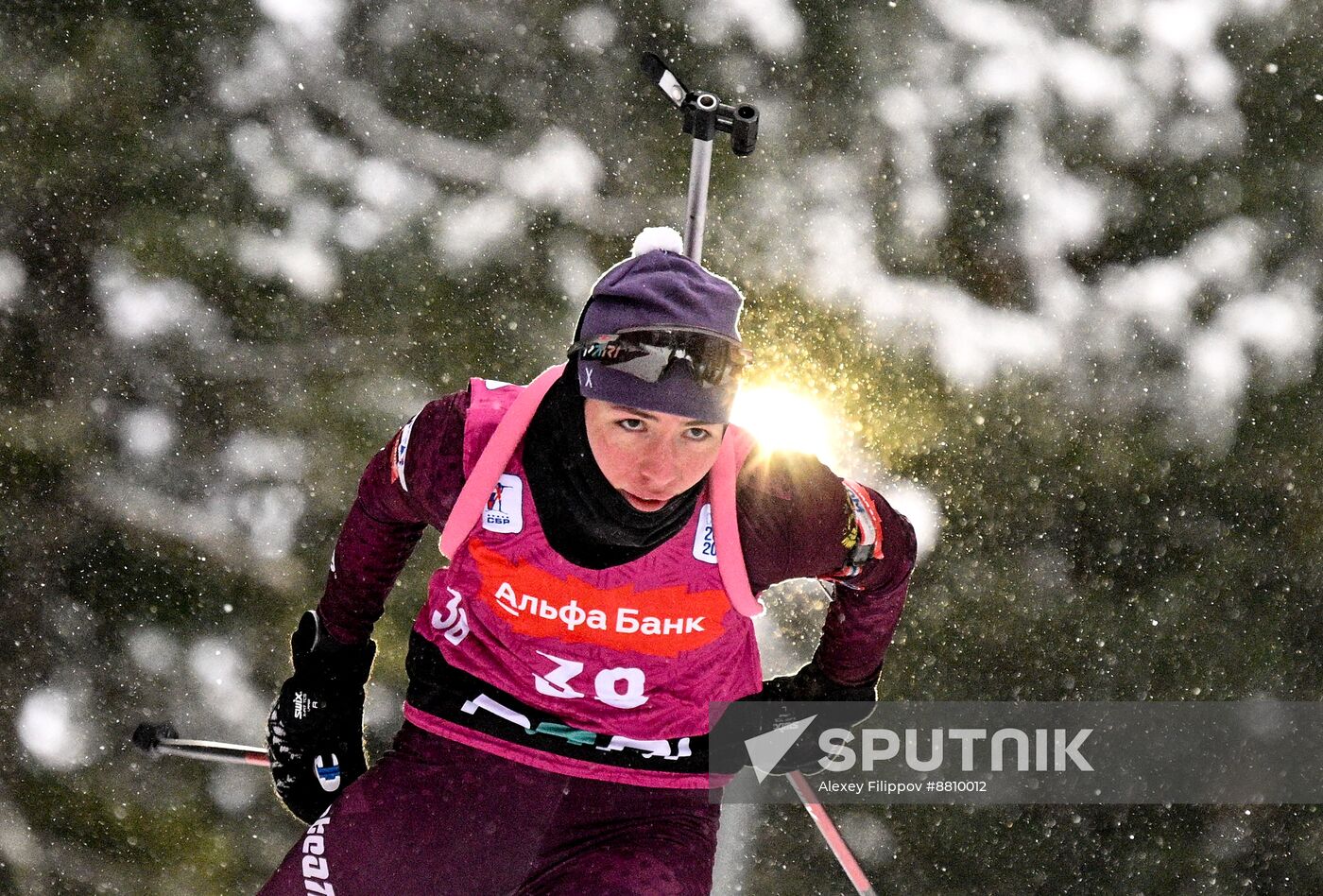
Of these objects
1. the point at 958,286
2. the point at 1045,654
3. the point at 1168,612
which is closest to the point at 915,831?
the point at 1045,654

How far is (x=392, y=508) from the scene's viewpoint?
2.79 metres

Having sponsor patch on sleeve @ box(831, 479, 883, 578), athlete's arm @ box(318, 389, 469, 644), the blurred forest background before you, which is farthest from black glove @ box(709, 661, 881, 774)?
the blurred forest background

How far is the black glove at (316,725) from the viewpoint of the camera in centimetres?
299

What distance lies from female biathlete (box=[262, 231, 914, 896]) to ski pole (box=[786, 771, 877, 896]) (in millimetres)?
819

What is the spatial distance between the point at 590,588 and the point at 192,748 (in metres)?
1.87

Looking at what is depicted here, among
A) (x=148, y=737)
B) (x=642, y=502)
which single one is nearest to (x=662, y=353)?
(x=642, y=502)

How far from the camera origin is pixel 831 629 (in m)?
3.11

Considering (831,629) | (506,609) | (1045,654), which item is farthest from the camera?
(1045,654)

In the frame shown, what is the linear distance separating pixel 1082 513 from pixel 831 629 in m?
3.70

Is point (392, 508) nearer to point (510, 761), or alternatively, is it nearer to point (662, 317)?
point (510, 761)

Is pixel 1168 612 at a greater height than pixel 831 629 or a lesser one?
A: greater

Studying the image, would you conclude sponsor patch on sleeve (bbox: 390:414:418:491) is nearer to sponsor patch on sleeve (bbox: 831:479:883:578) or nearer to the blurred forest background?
sponsor patch on sleeve (bbox: 831:479:883:578)

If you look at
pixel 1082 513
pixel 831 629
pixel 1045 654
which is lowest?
pixel 831 629

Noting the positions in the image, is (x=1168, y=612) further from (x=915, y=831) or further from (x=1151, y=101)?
(x=1151, y=101)
